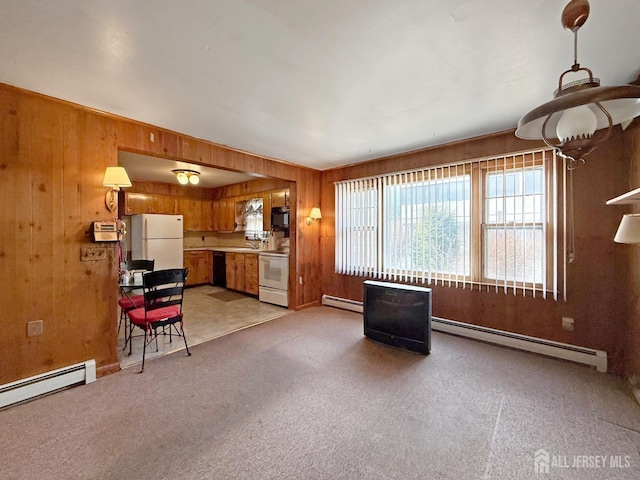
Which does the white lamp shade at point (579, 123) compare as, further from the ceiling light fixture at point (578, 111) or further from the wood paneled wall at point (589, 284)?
the wood paneled wall at point (589, 284)

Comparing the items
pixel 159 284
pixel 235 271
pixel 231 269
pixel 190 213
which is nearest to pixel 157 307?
pixel 159 284

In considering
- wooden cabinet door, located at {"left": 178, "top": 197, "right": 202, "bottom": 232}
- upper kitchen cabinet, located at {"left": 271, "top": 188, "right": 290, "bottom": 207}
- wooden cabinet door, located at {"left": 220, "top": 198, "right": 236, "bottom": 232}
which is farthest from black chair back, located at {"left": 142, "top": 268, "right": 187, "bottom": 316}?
wooden cabinet door, located at {"left": 178, "top": 197, "right": 202, "bottom": 232}

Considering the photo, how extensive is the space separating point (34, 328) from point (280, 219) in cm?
364

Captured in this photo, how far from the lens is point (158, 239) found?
552cm

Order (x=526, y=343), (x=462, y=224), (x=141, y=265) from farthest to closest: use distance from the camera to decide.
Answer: (x=141, y=265), (x=462, y=224), (x=526, y=343)

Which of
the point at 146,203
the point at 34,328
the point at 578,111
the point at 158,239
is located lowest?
the point at 34,328

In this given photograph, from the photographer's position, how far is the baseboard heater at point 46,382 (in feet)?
6.86

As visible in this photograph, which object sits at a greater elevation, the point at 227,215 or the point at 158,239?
the point at 227,215

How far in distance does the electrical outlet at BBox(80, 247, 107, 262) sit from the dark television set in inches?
112

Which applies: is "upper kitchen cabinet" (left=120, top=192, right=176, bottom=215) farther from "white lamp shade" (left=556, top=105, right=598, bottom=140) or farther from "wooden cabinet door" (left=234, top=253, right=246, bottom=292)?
"white lamp shade" (left=556, top=105, right=598, bottom=140)

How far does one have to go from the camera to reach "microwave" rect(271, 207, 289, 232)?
17.0ft

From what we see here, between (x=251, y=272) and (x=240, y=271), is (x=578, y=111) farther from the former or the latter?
(x=240, y=271)

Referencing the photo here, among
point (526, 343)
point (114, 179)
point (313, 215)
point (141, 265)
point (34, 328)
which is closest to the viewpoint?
point (34, 328)

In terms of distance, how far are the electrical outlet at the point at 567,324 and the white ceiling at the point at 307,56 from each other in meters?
2.16
